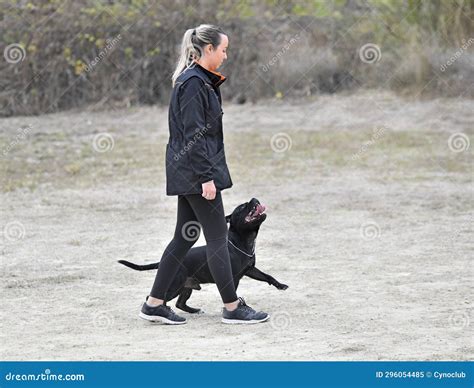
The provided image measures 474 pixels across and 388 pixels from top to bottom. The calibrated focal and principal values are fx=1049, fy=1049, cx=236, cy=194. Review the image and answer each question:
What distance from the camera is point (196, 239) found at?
5910 millimetres

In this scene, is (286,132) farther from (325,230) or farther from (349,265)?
(349,265)

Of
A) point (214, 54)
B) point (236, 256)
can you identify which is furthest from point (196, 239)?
point (214, 54)

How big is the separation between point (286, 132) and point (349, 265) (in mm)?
8305

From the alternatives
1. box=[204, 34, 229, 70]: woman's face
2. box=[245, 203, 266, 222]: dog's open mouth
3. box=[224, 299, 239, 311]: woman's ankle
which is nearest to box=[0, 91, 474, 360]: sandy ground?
box=[224, 299, 239, 311]: woman's ankle

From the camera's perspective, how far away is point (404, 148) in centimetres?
1436

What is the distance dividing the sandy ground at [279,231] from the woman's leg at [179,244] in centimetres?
29

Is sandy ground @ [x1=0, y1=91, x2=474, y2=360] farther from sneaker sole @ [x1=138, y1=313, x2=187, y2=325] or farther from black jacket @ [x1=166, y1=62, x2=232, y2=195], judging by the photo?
black jacket @ [x1=166, y1=62, x2=232, y2=195]

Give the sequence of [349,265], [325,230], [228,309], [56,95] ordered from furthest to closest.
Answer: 1. [56,95]
2. [325,230]
3. [349,265]
4. [228,309]

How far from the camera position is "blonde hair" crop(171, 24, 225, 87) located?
5688mm

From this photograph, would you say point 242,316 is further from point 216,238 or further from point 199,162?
point 199,162

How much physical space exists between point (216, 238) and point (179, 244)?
0.74 feet

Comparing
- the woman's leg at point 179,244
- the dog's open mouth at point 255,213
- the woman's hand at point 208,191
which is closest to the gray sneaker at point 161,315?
the woman's leg at point 179,244

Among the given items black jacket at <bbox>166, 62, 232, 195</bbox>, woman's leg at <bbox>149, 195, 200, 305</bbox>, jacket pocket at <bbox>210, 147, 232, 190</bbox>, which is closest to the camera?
black jacket at <bbox>166, 62, 232, 195</bbox>

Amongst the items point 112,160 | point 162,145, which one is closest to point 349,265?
point 112,160
